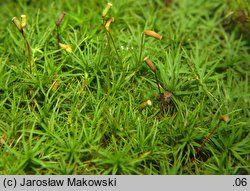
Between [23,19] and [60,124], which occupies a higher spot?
[23,19]

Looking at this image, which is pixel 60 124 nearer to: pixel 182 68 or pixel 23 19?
pixel 23 19

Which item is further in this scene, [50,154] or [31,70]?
[31,70]

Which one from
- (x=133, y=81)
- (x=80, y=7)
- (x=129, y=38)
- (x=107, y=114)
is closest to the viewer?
(x=107, y=114)

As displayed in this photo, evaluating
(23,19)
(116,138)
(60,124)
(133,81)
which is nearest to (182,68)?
(133,81)

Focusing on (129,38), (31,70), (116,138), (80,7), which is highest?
(80,7)

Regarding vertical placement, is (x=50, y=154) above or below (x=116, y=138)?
below

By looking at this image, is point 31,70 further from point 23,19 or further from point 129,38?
point 129,38

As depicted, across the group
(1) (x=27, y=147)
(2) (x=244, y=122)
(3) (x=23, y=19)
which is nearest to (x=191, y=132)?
(2) (x=244, y=122)

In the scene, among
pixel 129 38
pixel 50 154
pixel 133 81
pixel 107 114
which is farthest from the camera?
pixel 129 38

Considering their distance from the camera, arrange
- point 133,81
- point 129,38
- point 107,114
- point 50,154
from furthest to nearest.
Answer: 1. point 129,38
2. point 133,81
3. point 107,114
4. point 50,154
